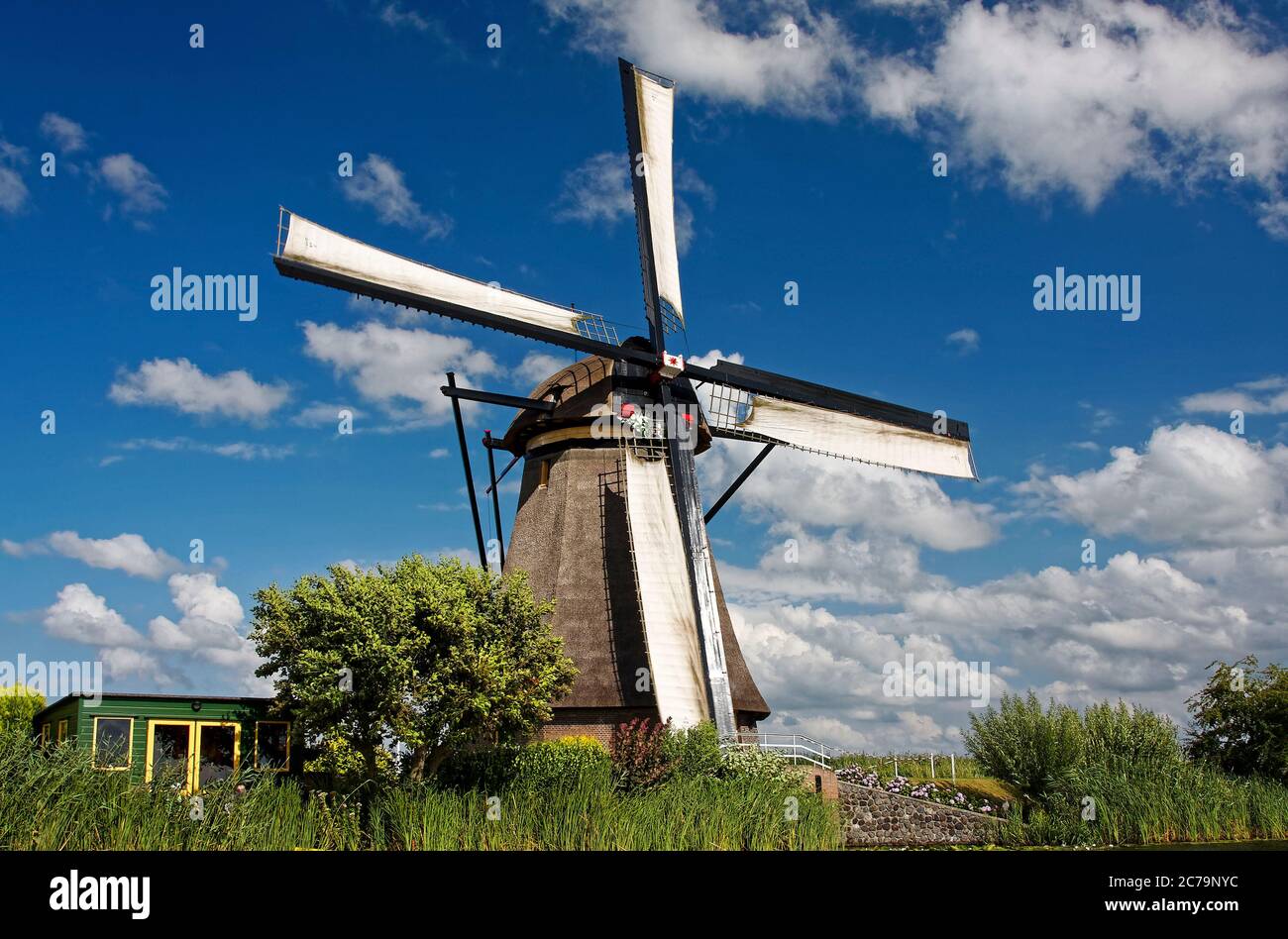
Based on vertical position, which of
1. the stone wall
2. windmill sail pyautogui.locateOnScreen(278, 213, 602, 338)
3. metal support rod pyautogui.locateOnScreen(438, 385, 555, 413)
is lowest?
the stone wall

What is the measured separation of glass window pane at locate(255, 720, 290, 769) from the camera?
21109 mm

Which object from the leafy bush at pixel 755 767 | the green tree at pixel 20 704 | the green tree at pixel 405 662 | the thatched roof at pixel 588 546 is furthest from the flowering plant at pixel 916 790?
the green tree at pixel 20 704

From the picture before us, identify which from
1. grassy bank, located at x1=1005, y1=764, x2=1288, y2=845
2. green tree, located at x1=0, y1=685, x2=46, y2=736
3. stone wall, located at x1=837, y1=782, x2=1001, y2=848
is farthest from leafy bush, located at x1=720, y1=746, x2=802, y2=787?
green tree, located at x1=0, y1=685, x2=46, y2=736

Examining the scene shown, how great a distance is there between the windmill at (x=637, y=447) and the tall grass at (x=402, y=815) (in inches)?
137

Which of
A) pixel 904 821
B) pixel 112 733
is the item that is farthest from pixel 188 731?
pixel 904 821

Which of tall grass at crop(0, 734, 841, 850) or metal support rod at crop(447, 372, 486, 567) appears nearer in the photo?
tall grass at crop(0, 734, 841, 850)

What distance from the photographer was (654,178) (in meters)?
28.6

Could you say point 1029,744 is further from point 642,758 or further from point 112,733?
point 112,733

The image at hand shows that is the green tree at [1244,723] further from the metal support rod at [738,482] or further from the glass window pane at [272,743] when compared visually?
the glass window pane at [272,743]

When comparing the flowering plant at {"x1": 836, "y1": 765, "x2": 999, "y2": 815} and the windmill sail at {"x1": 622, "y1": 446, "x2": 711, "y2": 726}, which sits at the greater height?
the windmill sail at {"x1": 622, "y1": 446, "x2": 711, "y2": 726}

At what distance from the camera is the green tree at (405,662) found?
19.6m

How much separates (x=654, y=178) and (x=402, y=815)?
18.1 meters

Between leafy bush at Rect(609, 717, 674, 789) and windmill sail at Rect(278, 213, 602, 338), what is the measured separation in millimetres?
9611

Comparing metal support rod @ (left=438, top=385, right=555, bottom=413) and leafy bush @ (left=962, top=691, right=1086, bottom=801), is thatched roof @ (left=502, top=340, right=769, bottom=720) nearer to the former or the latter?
metal support rod @ (left=438, top=385, right=555, bottom=413)
